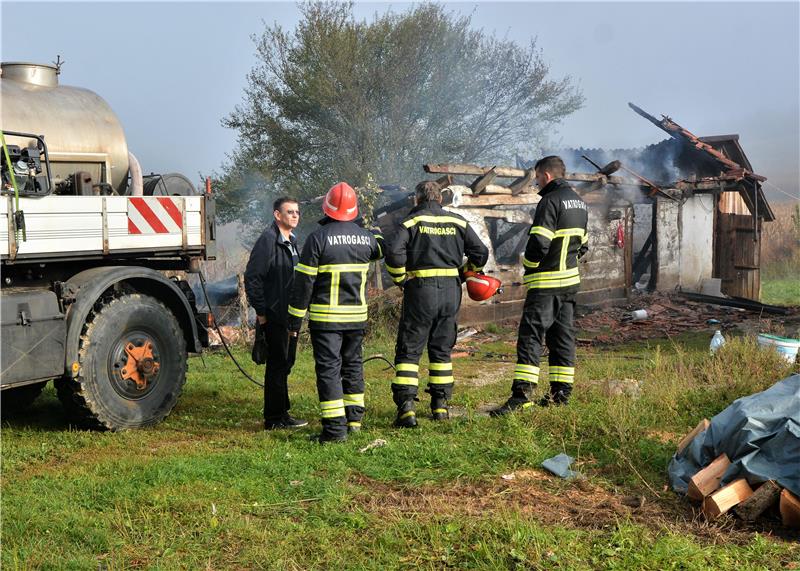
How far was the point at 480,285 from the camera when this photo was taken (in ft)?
21.4

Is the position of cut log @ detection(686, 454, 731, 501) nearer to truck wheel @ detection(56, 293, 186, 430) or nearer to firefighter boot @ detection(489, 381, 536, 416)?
firefighter boot @ detection(489, 381, 536, 416)

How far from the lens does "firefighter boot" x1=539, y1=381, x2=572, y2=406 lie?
657 cm

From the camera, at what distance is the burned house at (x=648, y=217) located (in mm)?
13828

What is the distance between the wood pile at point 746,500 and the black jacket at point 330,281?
2777 mm

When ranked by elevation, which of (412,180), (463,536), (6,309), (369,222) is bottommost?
(463,536)

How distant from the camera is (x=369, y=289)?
12523mm

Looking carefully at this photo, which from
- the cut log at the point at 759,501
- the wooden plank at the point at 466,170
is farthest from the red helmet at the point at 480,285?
the wooden plank at the point at 466,170

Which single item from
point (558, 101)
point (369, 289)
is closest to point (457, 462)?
point (369, 289)

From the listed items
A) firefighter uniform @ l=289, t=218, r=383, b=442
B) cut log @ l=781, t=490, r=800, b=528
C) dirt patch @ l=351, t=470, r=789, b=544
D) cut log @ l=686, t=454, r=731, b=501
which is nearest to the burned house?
firefighter uniform @ l=289, t=218, r=383, b=442

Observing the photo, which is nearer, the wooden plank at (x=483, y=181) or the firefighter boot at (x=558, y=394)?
the firefighter boot at (x=558, y=394)

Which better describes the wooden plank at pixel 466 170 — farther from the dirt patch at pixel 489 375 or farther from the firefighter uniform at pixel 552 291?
the firefighter uniform at pixel 552 291

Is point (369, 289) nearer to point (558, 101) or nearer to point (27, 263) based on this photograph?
point (27, 263)

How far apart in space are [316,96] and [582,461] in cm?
1735

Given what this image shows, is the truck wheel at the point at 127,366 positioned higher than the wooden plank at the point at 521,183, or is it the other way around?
the wooden plank at the point at 521,183
